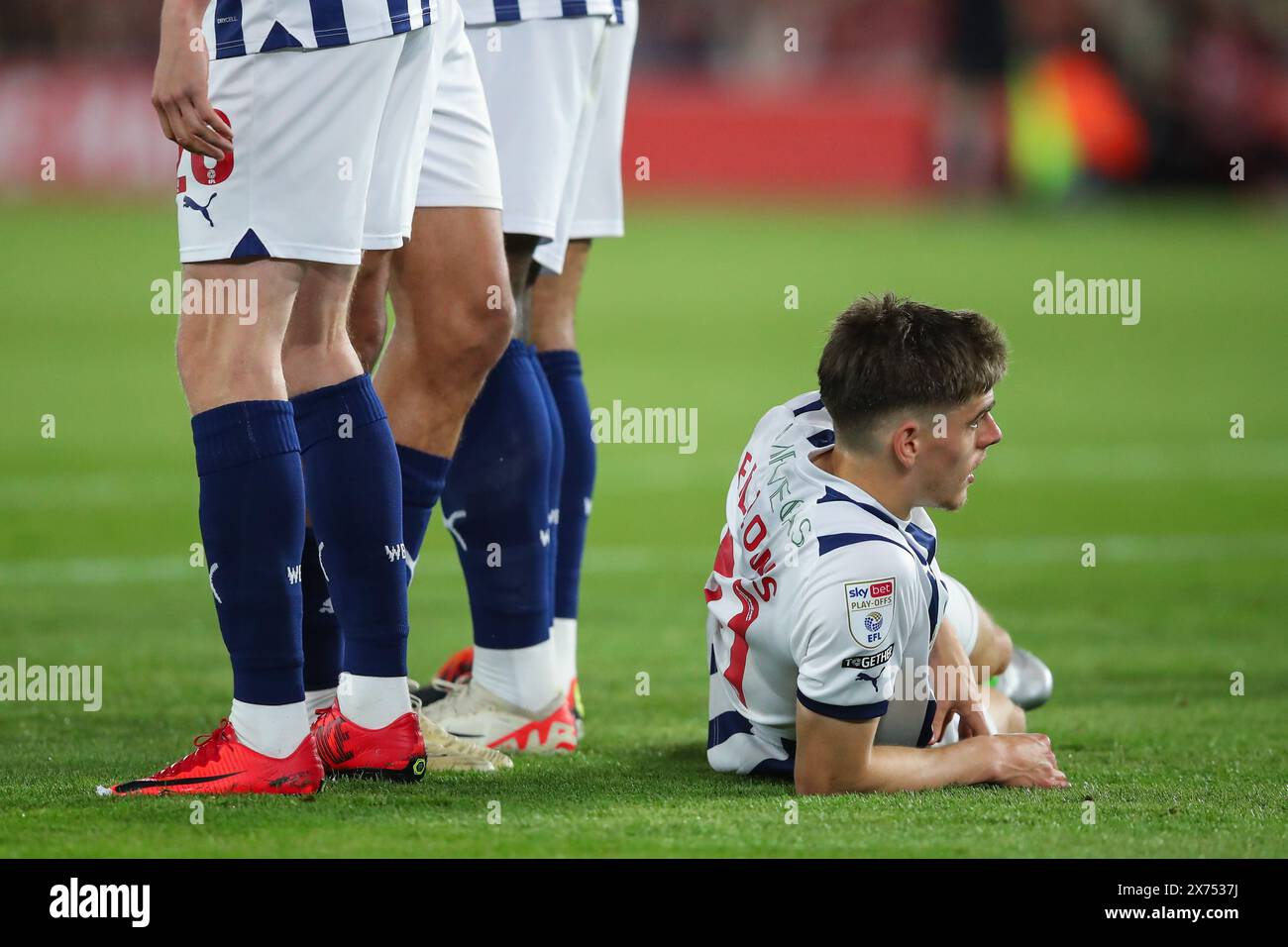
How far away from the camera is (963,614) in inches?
140

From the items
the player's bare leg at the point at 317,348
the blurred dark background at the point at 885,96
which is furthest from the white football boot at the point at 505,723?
the blurred dark background at the point at 885,96

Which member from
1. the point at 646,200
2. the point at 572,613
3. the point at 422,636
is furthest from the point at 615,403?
the point at 646,200

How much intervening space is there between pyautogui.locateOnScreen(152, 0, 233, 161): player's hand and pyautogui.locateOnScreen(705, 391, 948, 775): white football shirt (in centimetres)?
111

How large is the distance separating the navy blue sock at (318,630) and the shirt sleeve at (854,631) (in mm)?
980

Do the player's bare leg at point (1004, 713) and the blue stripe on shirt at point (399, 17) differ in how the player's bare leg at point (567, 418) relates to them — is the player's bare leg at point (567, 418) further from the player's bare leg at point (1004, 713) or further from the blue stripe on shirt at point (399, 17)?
the blue stripe on shirt at point (399, 17)

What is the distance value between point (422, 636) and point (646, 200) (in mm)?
19808

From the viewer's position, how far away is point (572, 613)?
423cm

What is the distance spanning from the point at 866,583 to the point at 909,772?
1.18 feet

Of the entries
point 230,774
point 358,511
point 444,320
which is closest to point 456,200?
point 444,320

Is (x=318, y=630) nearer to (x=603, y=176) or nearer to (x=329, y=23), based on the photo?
(x=329, y=23)

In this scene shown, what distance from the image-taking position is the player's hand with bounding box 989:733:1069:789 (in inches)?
127

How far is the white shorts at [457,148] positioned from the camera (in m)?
3.50

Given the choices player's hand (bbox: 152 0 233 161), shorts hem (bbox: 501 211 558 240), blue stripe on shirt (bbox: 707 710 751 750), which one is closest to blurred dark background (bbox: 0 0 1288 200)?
shorts hem (bbox: 501 211 558 240)
